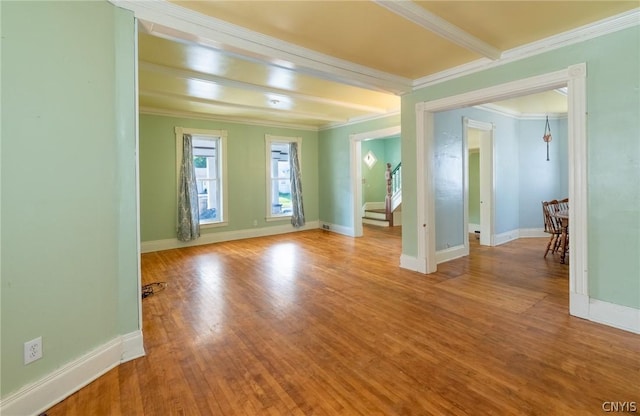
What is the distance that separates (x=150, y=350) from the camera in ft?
7.55

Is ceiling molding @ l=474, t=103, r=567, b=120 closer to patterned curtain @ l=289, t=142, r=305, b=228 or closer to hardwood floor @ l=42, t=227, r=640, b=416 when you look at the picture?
hardwood floor @ l=42, t=227, r=640, b=416

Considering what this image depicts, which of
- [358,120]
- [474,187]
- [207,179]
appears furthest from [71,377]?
[474,187]

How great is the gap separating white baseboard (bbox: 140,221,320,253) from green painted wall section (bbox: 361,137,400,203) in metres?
2.73

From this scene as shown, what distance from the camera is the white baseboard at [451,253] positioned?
4.60 m

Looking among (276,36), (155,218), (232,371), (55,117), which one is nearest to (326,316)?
(232,371)

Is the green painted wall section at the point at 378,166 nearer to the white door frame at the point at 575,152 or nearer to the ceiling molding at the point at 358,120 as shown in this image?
the ceiling molding at the point at 358,120

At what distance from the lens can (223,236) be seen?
21.8 ft

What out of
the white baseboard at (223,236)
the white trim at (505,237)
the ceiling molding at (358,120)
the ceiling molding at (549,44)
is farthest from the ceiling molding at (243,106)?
the white trim at (505,237)

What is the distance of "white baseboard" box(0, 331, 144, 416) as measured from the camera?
1610mm

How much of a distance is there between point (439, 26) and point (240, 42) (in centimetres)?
172

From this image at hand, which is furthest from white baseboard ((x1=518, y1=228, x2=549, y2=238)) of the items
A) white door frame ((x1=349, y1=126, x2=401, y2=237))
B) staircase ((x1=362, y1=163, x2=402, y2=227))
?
white door frame ((x1=349, y1=126, x2=401, y2=237))

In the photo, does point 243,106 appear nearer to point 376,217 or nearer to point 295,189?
point 295,189

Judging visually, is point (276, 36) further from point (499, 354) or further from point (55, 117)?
point (499, 354)

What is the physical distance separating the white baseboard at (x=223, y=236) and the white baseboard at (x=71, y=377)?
12.9ft
